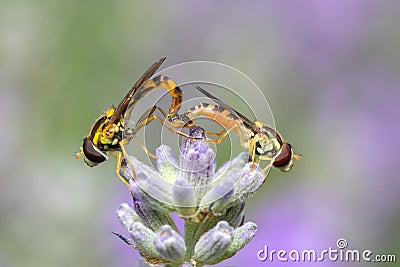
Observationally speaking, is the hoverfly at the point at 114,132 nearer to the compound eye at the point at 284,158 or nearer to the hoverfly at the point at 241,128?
→ the hoverfly at the point at 241,128

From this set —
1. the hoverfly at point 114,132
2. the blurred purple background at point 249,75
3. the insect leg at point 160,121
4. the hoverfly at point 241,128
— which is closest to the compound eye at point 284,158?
the hoverfly at point 241,128

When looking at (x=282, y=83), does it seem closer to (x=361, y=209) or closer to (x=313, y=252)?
(x=361, y=209)

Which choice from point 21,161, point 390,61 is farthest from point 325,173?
point 21,161

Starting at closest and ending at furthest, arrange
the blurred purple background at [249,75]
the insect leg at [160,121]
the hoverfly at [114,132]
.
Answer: the insect leg at [160,121] < the hoverfly at [114,132] < the blurred purple background at [249,75]

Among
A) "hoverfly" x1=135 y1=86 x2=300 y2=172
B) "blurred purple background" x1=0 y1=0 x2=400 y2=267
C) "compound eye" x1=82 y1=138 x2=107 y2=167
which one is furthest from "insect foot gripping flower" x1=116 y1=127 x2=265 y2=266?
"blurred purple background" x1=0 y1=0 x2=400 y2=267

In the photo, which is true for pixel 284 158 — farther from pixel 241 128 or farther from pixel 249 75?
pixel 249 75

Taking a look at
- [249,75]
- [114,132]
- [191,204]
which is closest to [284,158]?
[191,204]

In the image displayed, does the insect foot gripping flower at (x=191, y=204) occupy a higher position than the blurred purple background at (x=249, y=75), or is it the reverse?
the blurred purple background at (x=249, y=75)

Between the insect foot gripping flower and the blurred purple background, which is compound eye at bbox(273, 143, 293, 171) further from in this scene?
the blurred purple background
